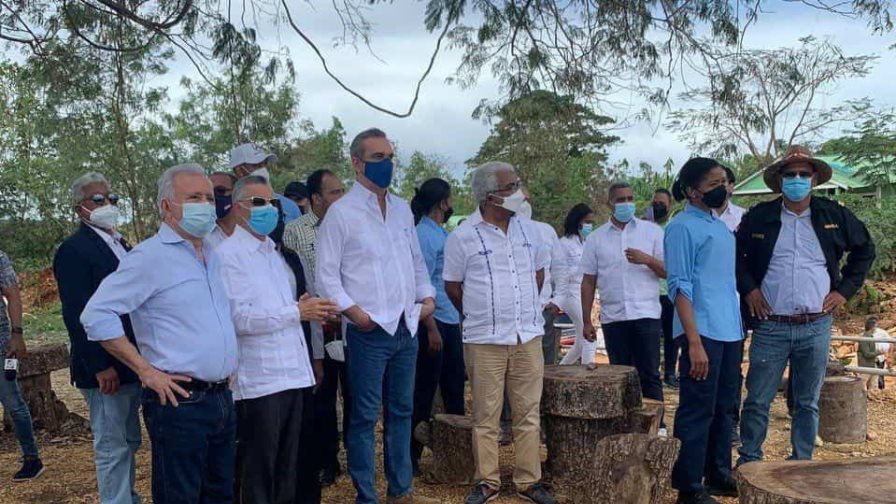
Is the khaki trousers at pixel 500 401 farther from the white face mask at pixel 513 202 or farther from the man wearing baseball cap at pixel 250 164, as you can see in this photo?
the man wearing baseball cap at pixel 250 164

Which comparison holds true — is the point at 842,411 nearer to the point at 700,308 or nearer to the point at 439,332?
the point at 700,308

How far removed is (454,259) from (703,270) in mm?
1398

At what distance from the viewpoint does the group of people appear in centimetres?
340

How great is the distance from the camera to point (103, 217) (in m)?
4.42

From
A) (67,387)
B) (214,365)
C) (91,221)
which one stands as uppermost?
(91,221)

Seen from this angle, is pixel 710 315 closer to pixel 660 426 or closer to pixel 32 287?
pixel 660 426

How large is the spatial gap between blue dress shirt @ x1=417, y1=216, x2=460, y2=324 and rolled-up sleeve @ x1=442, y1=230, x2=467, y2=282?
793mm

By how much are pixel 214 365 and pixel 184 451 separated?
355 mm

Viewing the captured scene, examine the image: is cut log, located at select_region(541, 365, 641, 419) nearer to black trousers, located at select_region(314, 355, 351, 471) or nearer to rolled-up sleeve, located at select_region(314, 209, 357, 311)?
black trousers, located at select_region(314, 355, 351, 471)

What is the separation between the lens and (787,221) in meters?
5.06

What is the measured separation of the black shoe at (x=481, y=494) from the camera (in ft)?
15.7

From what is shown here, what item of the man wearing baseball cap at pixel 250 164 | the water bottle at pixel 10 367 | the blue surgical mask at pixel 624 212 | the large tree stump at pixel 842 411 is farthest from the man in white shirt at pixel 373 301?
the large tree stump at pixel 842 411

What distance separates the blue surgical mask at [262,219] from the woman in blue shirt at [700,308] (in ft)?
7.17

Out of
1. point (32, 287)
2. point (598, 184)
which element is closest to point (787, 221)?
point (598, 184)
